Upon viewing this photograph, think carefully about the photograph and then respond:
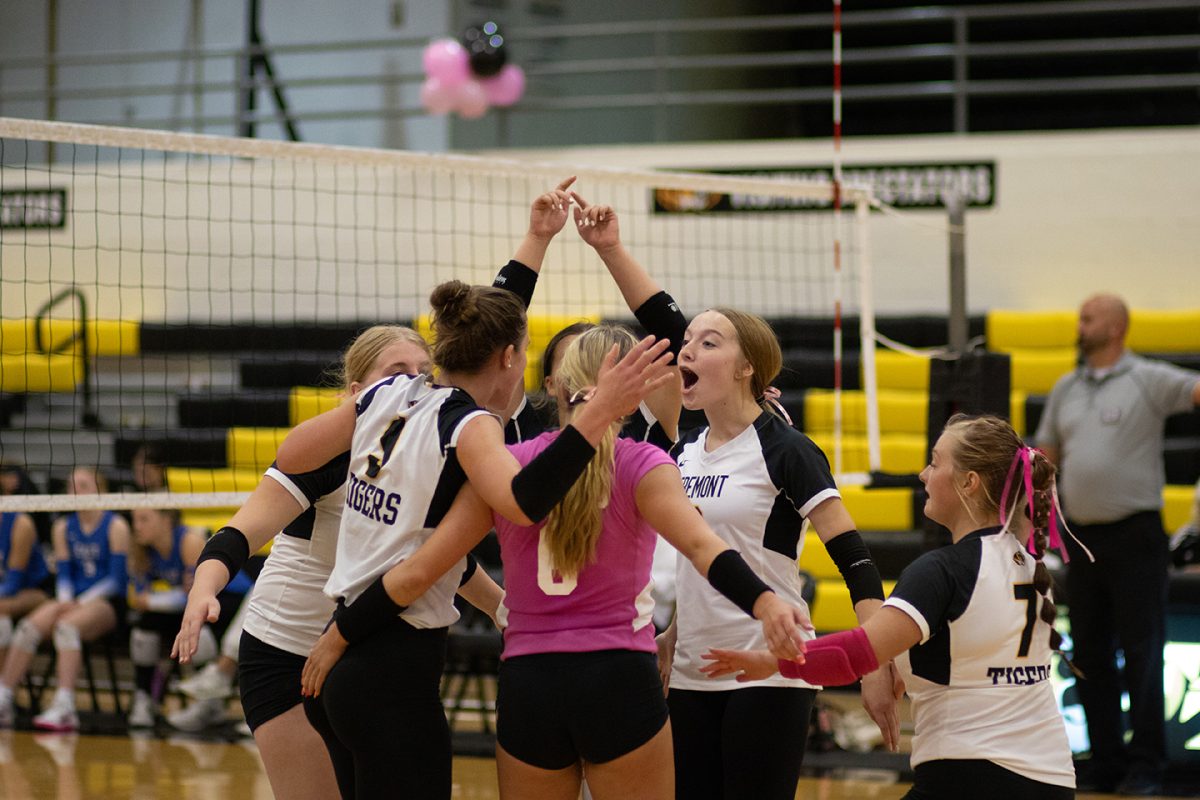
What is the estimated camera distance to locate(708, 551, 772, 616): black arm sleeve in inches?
102

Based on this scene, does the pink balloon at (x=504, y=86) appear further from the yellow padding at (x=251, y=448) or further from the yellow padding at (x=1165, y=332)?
the yellow padding at (x=1165, y=332)

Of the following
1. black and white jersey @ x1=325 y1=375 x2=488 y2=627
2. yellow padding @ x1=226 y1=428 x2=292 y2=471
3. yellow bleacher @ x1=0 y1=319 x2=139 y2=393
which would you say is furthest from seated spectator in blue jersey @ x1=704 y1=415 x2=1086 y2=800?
yellow bleacher @ x1=0 y1=319 x2=139 y2=393

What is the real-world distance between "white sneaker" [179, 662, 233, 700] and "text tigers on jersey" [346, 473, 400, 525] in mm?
4725

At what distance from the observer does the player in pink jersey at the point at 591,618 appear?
260 centimetres

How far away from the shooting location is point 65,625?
7523 mm

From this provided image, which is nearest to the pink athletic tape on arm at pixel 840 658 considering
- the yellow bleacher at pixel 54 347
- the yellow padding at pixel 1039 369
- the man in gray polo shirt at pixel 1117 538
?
the man in gray polo shirt at pixel 1117 538

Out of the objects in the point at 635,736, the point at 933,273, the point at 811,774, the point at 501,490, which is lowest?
the point at 811,774

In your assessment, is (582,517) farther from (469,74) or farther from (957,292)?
(469,74)

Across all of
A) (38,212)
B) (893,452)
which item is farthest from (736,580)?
(38,212)

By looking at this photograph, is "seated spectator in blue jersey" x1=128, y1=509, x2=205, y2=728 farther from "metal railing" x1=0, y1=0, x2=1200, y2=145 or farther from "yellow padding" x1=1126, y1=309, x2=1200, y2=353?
"yellow padding" x1=1126, y1=309, x2=1200, y2=353

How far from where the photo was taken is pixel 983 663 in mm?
2760

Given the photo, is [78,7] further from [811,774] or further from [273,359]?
[811,774]

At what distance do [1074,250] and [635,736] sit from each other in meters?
7.89

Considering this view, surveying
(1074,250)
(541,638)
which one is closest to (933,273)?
(1074,250)
